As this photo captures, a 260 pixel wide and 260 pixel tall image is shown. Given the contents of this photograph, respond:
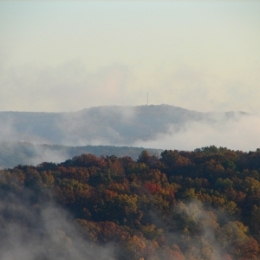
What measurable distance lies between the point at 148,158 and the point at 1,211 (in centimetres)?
1951

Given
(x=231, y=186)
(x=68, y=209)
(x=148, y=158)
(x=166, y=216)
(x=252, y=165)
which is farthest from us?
(x=148, y=158)

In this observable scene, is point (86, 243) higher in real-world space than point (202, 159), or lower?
lower

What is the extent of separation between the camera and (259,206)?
52469 mm

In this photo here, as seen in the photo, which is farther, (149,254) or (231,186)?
(231,186)

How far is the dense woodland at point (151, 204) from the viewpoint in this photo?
149ft

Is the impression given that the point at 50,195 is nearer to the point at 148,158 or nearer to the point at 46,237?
the point at 46,237

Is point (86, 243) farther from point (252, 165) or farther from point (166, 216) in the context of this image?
point (252, 165)

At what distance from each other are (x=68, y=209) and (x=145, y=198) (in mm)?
4760

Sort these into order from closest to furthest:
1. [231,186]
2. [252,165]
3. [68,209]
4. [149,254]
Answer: [149,254] → [68,209] → [231,186] → [252,165]

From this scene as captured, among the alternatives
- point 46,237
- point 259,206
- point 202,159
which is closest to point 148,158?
point 202,159

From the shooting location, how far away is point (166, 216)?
166ft

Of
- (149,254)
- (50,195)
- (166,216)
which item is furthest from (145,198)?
(149,254)

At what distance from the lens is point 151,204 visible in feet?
172

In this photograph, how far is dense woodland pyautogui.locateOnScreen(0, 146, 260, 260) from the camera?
45531mm
